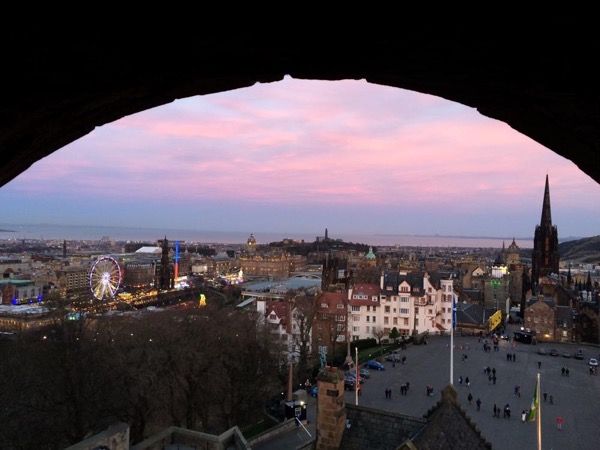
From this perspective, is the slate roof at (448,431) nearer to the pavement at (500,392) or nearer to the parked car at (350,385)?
the pavement at (500,392)

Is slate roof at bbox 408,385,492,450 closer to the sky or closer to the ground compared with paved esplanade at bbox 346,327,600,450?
closer to the sky

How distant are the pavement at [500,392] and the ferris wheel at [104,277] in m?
47.3

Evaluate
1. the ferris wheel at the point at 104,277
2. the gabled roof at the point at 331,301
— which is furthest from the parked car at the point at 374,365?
the ferris wheel at the point at 104,277

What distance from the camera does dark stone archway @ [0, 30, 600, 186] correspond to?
2008 millimetres

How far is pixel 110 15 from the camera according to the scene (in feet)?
6.22

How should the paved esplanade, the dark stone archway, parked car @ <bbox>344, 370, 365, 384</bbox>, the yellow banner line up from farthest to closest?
the yellow banner < parked car @ <bbox>344, 370, 365, 384</bbox> < the paved esplanade < the dark stone archway

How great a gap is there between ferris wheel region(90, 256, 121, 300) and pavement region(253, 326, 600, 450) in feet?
155

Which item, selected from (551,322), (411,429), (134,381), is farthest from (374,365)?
(551,322)

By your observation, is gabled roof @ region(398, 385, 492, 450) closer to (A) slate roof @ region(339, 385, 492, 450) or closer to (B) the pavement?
(A) slate roof @ region(339, 385, 492, 450)

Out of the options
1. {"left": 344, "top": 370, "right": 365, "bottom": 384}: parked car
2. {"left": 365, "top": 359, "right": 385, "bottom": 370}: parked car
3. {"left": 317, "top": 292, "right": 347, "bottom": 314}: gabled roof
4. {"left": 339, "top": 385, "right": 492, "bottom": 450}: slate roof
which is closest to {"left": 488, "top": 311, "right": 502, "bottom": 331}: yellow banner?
{"left": 317, "top": 292, "right": 347, "bottom": 314}: gabled roof

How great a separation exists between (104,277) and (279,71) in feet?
240

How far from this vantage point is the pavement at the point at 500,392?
2119 centimetres

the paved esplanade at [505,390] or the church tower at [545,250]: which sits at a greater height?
the church tower at [545,250]

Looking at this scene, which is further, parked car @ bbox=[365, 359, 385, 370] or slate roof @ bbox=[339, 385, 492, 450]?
parked car @ bbox=[365, 359, 385, 370]
